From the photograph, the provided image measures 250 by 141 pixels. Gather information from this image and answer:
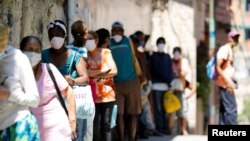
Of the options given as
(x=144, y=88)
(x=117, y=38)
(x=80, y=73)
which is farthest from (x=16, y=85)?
(x=144, y=88)

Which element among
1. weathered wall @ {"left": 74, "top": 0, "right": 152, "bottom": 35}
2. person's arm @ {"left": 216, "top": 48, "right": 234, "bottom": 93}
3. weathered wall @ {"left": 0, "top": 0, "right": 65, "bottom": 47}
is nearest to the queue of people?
weathered wall @ {"left": 0, "top": 0, "right": 65, "bottom": 47}

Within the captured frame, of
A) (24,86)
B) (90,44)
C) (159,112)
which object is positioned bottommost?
(159,112)

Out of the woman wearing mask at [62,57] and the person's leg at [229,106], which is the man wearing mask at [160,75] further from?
the woman wearing mask at [62,57]

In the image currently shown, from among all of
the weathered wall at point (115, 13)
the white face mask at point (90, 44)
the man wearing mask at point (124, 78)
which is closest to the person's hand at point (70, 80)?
the white face mask at point (90, 44)

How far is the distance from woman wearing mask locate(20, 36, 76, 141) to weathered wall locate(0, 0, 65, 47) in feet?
3.66

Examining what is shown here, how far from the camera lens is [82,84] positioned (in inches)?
263

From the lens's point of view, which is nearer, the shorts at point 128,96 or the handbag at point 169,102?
the shorts at point 128,96

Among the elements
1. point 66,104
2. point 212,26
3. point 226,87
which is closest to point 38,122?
point 66,104

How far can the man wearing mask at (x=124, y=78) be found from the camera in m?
9.03

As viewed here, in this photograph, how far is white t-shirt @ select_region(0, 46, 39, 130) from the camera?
5066 millimetres

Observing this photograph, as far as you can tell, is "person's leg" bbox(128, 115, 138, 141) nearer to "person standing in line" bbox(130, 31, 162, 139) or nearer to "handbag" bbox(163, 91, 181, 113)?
"person standing in line" bbox(130, 31, 162, 139)

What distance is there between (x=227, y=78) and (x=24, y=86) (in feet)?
16.0

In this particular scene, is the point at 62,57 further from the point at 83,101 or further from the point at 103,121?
the point at 103,121

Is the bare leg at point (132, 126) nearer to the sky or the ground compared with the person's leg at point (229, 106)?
nearer to the ground
